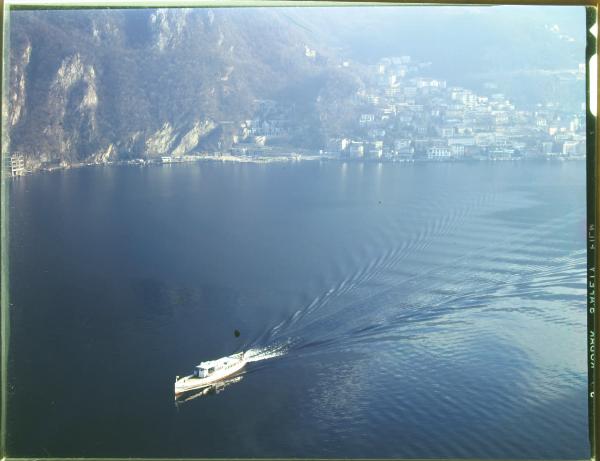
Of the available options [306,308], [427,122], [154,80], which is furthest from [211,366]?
[427,122]

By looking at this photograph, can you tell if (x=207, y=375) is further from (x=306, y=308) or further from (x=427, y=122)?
(x=427, y=122)

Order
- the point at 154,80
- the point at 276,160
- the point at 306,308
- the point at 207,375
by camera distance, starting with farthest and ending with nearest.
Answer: the point at 276,160 → the point at 306,308 → the point at 154,80 → the point at 207,375

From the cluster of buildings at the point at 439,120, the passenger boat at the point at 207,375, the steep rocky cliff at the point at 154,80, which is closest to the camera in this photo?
the steep rocky cliff at the point at 154,80

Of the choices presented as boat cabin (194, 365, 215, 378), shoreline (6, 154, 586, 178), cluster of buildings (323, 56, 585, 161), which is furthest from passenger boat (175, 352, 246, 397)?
cluster of buildings (323, 56, 585, 161)

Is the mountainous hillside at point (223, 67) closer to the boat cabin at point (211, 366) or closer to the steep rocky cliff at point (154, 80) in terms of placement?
the steep rocky cliff at point (154, 80)

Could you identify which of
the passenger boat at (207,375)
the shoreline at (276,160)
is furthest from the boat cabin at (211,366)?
the shoreline at (276,160)

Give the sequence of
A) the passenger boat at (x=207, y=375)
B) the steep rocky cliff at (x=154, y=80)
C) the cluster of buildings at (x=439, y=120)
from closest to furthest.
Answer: the steep rocky cliff at (x=154, y=80) → the passenger boat at (x=207, y=375) → the cluster of buildings at (x=439, y=120)

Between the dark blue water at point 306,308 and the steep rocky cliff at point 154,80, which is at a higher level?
the steep rocky cliff at point 154,80

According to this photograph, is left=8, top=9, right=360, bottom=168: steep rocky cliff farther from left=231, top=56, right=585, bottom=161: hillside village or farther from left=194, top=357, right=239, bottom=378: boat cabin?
left=194, top=357, right=239, bottom=378: boat cabin
